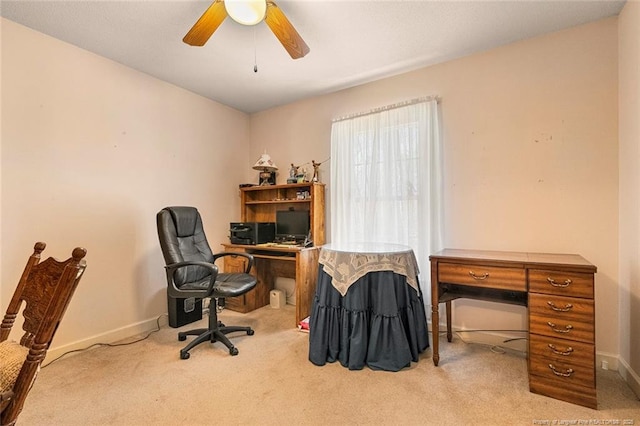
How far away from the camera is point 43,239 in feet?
7.29

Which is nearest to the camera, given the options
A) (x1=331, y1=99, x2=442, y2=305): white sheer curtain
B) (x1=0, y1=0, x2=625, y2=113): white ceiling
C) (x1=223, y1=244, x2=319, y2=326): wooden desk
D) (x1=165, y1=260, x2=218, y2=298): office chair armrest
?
(x1=0, y1=0, x2=625, y2=113): white ceiling

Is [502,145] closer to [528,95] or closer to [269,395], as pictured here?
[528,95]

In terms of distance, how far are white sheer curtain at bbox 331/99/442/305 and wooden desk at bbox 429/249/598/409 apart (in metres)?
0.78

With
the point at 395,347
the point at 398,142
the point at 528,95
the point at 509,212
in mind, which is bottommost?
the point at 395,347

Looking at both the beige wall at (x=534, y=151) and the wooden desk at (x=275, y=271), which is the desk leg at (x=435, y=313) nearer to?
the beige wall at (x=534, y=151)

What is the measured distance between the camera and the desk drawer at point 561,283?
1.65m

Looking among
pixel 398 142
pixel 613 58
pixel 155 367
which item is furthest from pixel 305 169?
pixel 613 58

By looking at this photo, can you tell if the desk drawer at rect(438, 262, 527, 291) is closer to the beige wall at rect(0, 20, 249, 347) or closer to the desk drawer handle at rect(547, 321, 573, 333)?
the desk drawer handle at rect(547, 321, 573, 333)

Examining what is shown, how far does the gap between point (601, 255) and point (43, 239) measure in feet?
13.4

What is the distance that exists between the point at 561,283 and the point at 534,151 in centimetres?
110

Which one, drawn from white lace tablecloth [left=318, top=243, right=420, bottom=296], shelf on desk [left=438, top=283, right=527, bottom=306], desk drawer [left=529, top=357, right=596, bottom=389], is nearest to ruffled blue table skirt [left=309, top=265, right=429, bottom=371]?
white lace tablecloth [left=318, top=243, right=420, bottom=296]

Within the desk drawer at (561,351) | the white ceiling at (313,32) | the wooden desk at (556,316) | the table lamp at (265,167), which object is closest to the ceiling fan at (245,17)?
the white ceiling at (313,32)

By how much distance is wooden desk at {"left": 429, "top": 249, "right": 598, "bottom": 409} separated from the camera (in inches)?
64.6

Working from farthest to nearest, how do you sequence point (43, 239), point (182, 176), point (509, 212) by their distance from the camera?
point (182, 176)
point (509, 212)
point (43, 239)
